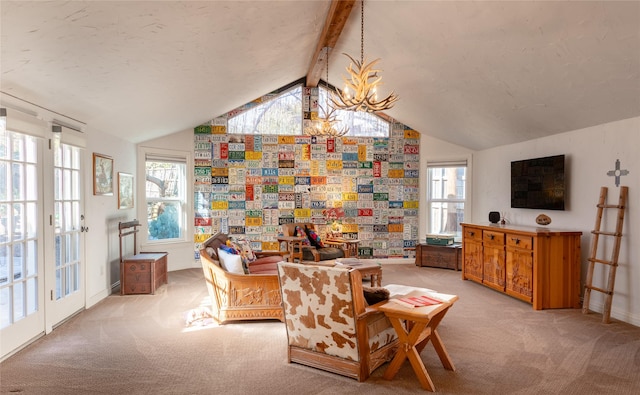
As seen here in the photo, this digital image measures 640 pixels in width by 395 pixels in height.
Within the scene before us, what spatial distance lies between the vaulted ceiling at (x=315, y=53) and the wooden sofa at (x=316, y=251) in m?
2.40

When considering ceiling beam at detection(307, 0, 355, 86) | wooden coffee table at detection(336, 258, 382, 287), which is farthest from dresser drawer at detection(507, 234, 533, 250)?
ceiling beam at detection(307, 0, 355, 86)

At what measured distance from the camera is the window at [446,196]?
729 centimetres

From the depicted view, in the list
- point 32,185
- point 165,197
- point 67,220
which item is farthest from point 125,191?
point 32,185

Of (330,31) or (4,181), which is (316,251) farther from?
(4,181)

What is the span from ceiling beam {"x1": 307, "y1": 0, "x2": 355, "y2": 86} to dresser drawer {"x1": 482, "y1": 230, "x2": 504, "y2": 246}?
3388 mm

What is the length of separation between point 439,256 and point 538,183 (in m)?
2.24

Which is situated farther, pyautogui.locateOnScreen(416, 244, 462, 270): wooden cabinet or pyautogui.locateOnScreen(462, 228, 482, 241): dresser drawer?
pyautogui.locateOnScreen(416, 244, 462, 270): wooden cabinet

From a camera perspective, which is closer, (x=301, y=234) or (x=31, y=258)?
(x=31, y=258)

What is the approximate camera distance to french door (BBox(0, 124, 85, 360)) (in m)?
3.17

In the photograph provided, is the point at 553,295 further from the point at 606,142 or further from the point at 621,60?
the point at 621,60

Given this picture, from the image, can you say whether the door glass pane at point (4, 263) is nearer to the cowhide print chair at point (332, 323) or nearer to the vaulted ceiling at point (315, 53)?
the vaulted ceiling at point (315, 53)

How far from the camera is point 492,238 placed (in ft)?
17.6

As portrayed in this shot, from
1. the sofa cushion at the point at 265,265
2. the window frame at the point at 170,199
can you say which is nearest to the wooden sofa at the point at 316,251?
the sofa cushion at the point at 265,265

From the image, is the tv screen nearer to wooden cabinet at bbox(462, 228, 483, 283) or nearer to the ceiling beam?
wooden cabinet at bbox(462, 228, 483, 283)
